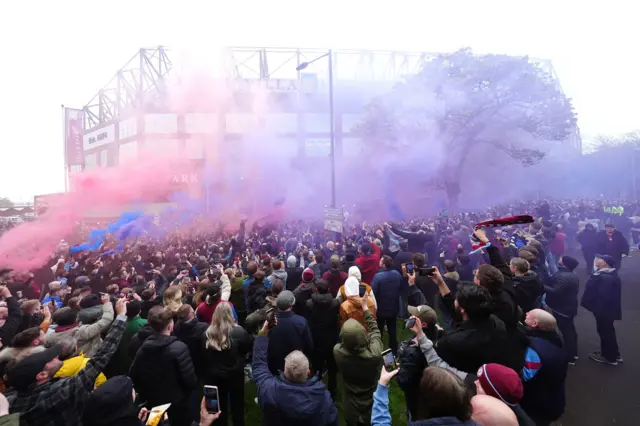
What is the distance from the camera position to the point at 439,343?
253 centimetres

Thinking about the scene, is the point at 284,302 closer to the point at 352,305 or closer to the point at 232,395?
the point at 352,305

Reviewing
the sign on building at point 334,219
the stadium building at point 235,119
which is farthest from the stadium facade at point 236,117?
the sign on building at point 334,219

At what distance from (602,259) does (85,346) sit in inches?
270

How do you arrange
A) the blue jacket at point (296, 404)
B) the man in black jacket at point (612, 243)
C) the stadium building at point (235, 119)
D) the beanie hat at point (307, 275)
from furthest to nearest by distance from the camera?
the stadium building at point (235, 119)
the man in black jacket at point (612, 243)
the beanie hat at point (307, 275)
the blue jacket at point (296, 404)

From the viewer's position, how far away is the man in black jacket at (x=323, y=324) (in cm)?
413

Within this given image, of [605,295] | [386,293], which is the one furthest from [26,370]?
[605,295]

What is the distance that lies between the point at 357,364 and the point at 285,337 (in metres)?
0.86

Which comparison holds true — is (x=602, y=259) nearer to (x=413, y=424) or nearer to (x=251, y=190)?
(x=413, y=424)

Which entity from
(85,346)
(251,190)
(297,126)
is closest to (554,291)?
(85,346)

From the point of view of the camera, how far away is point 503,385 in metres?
1.94

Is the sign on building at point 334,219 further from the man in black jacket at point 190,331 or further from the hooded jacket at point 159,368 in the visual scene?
the hooded jacket at point 159,368

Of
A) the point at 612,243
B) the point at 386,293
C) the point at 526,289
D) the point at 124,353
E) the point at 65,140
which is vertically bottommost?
the point at 124,353

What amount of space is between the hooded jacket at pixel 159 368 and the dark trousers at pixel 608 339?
578 centimetres

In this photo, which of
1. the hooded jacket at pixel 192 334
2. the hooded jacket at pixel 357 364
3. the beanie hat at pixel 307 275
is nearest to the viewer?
the hooded jacket at pixel 357 364
